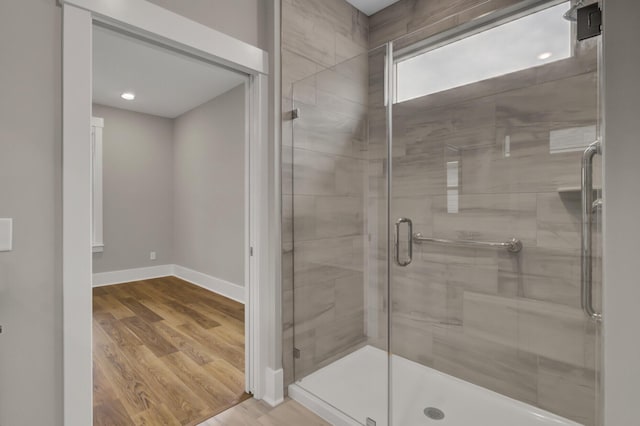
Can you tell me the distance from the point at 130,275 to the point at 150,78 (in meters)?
2.78

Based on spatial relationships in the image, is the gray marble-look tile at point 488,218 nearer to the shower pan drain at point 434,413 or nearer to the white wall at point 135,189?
the shower pan drain at point 434,413

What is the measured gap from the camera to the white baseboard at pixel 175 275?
4164 mm

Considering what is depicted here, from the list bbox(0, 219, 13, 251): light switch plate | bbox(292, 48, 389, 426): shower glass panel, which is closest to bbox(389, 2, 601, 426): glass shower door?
bbox(292, 48, 389, 426): shower glass panel

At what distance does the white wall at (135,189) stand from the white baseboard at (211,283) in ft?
1.34

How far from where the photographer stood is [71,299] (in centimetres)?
137

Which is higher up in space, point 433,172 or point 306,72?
point 306,72

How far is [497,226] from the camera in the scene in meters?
A: 1.98

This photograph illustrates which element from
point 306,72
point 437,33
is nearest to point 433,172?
point 437,33

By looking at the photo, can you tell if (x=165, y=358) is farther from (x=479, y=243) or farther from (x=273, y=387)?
(x=479, y=243)

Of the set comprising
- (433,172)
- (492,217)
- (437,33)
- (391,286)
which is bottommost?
(391,286)

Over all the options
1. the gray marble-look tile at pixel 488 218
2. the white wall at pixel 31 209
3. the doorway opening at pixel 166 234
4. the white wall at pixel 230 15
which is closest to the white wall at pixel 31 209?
the white wall at pixel 31 209

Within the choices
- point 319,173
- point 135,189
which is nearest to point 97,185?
point 135,189

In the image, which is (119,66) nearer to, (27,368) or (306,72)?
(306,72)

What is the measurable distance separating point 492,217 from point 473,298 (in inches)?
20.6
